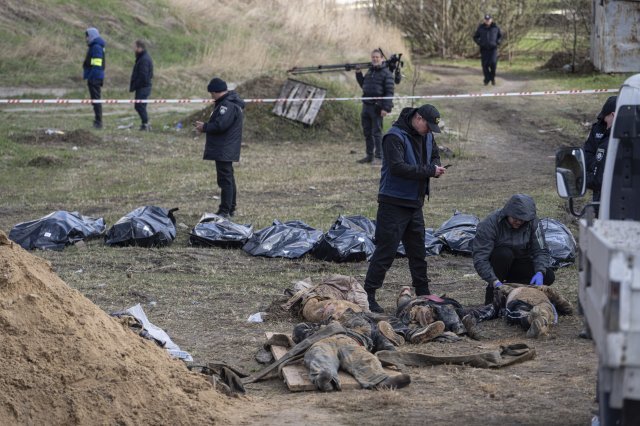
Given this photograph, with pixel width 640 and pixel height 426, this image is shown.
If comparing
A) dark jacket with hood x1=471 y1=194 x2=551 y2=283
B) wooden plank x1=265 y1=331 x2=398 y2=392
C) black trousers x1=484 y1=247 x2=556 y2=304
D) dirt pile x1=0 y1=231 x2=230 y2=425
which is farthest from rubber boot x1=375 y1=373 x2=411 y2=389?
black trousers x1=484 y1=247 x2=556 y2=304

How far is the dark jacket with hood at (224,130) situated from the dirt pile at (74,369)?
629cm

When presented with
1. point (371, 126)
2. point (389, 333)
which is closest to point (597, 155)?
point (389, 333)

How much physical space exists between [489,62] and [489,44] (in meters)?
0.49

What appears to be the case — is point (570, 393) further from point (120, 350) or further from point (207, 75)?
point (207, 75)

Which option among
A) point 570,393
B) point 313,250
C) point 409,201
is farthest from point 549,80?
point 570,393

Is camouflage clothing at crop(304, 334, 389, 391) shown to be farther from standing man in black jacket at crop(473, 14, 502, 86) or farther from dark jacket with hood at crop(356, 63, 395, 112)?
standing man in black jacket at crop(473, 14, 502, 86)

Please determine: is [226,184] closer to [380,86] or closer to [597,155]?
[380,86]

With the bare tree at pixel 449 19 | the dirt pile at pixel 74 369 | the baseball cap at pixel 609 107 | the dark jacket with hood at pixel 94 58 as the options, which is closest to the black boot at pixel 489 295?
the baseball cap at pixel 609 107

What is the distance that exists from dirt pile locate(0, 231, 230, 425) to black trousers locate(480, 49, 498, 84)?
2195 centimetres

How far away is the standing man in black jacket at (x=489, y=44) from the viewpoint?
89.6ft

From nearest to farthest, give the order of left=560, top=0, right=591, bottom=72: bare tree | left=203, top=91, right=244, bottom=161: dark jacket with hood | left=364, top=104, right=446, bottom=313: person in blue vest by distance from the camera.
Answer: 1. left=364, top=104, right=446, bottom=313: person in blue vest
2. left=203, top=91, right=244, bottom=161: dark jacket with hood
3. left=560, top=0, right=591, bottom=72: bare tree

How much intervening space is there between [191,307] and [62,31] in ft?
73.8

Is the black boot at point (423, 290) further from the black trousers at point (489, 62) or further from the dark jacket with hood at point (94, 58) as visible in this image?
the black trousers at point (489, 62)

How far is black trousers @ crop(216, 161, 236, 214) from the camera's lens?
42.8ft
